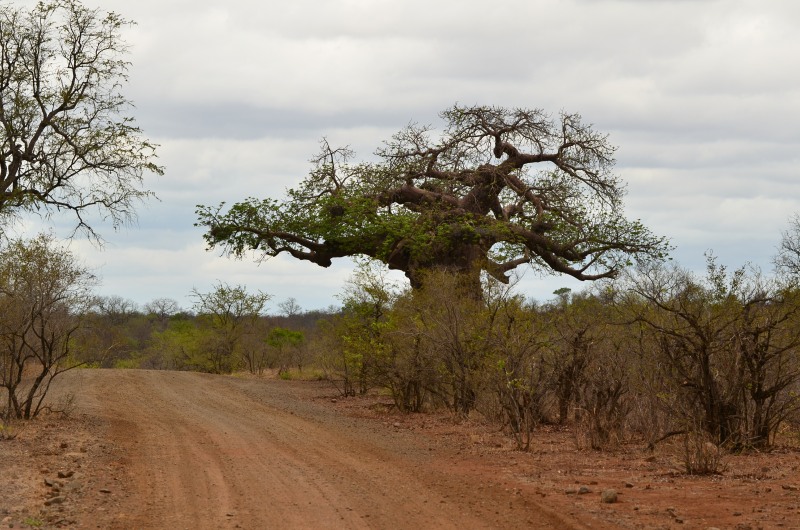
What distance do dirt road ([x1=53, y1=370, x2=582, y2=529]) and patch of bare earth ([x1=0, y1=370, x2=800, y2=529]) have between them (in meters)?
0.02

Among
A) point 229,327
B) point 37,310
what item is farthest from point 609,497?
point 229,327

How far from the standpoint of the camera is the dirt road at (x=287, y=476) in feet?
27.4

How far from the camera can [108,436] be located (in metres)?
14.3

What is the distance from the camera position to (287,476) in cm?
1063

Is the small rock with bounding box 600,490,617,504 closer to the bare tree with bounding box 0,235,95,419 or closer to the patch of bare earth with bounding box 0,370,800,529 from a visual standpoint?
the patch of bare earth with bounding box 0,370,800,529

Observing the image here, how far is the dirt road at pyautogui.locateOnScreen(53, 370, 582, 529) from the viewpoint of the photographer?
328 inches

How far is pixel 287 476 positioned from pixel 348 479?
717 millimetres

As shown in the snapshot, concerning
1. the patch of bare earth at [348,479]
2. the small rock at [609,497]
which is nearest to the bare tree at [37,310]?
the patch of bare earth at [348,479]

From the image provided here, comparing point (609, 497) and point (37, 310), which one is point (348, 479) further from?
point (37, 310)

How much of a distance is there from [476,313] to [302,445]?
5191 millimetres

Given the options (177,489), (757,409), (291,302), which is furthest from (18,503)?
(291,302)

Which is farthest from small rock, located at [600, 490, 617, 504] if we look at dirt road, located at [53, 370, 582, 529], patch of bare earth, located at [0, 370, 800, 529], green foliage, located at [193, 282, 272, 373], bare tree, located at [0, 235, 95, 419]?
green foliage, located at [193, 282, 272, 373]

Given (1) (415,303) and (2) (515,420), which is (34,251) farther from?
(2) (515,420)

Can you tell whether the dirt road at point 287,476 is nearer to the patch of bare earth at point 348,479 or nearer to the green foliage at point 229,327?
the patch of bare earth at point 348,479
